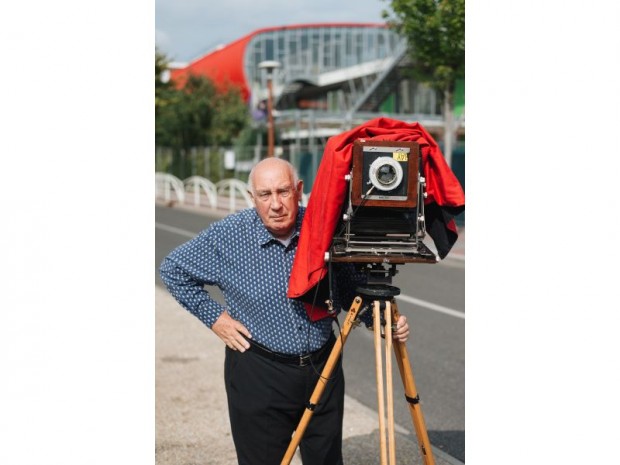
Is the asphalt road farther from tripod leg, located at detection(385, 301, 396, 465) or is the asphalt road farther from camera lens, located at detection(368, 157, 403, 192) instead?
camera lens, located at detection(368, 157, 403, 192)

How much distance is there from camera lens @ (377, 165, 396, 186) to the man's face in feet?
1.77

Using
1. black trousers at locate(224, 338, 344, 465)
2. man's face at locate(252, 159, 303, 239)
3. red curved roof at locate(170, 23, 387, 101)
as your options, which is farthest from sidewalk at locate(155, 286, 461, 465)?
red curved roof at locate(170, 23, 387, 101)

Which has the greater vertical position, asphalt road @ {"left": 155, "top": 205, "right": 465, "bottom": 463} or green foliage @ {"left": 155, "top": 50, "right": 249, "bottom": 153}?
green foliage @ {"left": 155, "top": 50, "right": 249, "bottom": 153}

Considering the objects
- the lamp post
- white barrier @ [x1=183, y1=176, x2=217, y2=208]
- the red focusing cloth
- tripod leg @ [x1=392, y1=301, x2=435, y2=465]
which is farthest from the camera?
white barrier @ [x1=183, y1=176, x2=217, y2=208]

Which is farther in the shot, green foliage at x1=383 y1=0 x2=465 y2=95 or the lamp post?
the lamp post

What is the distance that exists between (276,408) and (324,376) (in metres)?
0.34

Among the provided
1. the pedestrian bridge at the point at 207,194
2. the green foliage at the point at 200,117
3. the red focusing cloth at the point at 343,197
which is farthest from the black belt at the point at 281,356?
the green foliage at the point at 200,117

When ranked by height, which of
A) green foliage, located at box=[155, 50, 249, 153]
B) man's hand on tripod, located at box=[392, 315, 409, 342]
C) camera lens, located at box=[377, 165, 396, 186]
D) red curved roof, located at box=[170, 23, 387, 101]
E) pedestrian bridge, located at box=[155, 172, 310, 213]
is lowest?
pedestrian bridge, located at box=[155, 172, 310, 213]

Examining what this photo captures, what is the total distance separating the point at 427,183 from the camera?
118 inches

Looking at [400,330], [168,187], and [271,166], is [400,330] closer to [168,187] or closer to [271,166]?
[271,166]

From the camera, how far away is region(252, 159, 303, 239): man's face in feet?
10.5

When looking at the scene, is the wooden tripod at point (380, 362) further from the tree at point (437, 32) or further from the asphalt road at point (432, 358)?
the tree at point (437, 32)
